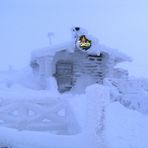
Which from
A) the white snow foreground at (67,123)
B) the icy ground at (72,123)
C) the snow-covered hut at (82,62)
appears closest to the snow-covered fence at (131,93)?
the icy ground at (72,123)

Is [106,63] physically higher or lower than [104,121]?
lower

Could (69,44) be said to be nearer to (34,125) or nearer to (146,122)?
(146,122)

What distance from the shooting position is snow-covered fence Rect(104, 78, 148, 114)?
1142cm

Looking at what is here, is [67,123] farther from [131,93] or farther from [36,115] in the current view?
[131,93]

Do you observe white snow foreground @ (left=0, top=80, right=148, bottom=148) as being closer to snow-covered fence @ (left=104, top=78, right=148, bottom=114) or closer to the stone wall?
snow-covered fence @ (left=104, top=78, right=148, bottom=114)

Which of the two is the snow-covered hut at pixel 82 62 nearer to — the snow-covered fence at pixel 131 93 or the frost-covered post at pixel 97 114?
the snow-covered fence at pixel 131 93

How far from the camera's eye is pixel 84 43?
19938 millimetres

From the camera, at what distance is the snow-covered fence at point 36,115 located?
6145 mm

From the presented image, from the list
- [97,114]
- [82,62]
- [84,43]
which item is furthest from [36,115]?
[82,62]

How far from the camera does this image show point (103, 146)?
414 cm

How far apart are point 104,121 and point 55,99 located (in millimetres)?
2327

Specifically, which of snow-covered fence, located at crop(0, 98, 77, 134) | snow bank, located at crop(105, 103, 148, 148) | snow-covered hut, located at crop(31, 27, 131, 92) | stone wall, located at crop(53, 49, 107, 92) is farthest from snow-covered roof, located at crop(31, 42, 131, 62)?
snow-covered fence, located at crop(0, 98, 77, 134)

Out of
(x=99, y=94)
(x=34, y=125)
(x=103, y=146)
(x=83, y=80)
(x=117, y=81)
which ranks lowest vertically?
(x=83, y=80)

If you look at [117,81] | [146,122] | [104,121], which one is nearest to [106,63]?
[117,81]
